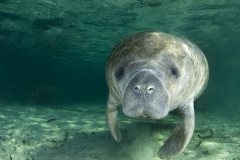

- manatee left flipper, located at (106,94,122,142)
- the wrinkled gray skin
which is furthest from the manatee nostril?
manatee left flipper, located at (106,94,122,142)

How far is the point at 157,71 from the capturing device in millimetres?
2850

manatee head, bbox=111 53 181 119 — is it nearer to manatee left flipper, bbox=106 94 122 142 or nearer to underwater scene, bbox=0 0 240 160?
underwater scene, bbox=0 0 240 160

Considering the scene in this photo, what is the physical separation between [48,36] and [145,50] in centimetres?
1682

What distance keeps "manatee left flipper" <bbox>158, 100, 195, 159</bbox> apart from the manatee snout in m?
1.46

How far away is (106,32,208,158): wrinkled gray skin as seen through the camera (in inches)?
104

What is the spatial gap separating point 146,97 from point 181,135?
180 cm

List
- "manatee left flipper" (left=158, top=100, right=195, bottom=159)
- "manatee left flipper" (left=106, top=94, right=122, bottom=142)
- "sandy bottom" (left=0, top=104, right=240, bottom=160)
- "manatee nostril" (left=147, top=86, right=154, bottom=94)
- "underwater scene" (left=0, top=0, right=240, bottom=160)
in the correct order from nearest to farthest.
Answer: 1. "manatee nostril" (left=147, top=86, right=154, bottom=94)
2. "underwater scene" (left=0, top=0, right=240, bottom=160)
3. "manatee left flipper" (left=158, top=100, right=195, bottom=159)
4. "sandy bottom" (left=0, top=104, right=240, bottom=160)
5. "manatee left flipper" (left=106, top=94, right=122, bottom=142)

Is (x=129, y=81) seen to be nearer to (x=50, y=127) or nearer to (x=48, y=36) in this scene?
(x=50, y=127)

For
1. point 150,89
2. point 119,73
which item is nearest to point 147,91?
point 150,89

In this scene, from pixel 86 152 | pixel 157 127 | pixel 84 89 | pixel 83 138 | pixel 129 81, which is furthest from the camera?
pixel 84 89

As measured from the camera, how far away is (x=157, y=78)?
8.90ft

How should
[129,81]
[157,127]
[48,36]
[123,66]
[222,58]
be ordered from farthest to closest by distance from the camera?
[222,58]
[48,36]
[157,127]
[123,66]
[129,81]

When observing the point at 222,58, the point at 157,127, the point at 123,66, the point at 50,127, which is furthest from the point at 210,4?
the point at 222,58

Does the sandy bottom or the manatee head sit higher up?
the manatee head
